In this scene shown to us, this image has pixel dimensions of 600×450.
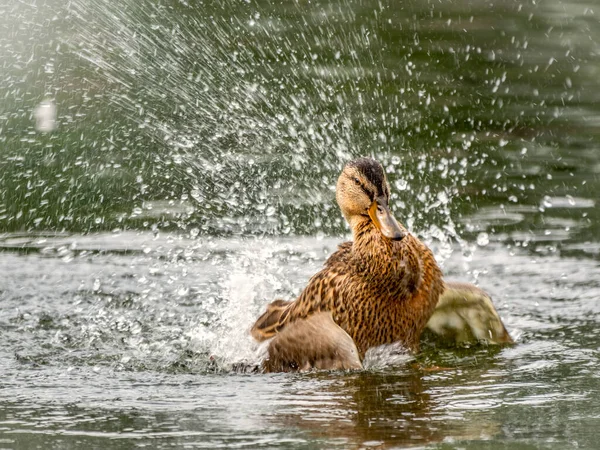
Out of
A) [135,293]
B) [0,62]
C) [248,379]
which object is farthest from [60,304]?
[0,62]

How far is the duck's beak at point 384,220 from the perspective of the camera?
18.1 feet

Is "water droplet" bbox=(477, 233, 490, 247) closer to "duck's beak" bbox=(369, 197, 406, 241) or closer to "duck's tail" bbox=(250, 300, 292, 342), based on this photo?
"duck's tail" bbox=(250, 300, 292, 342)

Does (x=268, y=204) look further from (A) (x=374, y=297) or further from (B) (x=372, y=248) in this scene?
(A) (x=374, y=297)

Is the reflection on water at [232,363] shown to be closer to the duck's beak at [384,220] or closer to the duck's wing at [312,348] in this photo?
the duck's wing at [312,348]

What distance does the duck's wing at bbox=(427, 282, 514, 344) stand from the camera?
5.80m

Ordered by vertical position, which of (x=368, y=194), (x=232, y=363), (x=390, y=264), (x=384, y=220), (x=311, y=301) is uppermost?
(x=368, y=194)

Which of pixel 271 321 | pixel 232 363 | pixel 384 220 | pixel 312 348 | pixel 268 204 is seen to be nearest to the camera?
pixel 312 348

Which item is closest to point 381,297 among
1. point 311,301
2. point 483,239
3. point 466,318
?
point 311,301

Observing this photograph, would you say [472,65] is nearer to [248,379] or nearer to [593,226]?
[593,226]

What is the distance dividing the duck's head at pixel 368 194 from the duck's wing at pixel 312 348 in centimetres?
55

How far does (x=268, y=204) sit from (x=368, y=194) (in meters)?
2.42

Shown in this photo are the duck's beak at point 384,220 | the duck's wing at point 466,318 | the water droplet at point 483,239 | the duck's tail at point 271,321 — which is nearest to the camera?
the duck's beak at point 384,220

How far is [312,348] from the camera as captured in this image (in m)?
5.40

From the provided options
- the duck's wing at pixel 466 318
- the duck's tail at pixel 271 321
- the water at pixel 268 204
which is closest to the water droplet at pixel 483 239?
the water at pixel 268 204
